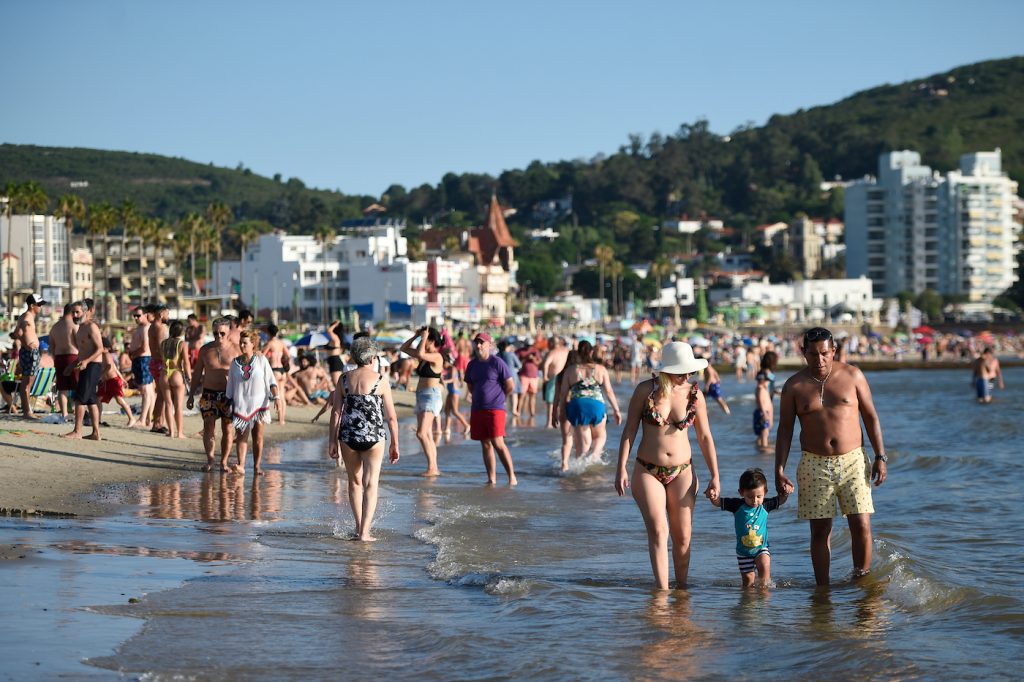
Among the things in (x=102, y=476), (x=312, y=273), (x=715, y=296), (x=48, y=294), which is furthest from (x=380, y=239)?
(x=102, y=476)

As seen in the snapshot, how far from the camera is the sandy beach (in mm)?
10180

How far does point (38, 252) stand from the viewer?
272 feet

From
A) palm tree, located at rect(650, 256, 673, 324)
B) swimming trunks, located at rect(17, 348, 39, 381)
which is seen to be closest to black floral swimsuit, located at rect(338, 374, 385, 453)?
swimming trunks, located at rect(17, 348, 39, 381)

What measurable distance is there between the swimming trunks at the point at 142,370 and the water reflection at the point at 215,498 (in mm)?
3046

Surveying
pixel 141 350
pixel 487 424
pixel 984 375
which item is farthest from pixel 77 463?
pixel 984 375

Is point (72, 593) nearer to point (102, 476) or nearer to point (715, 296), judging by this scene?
point (102, 476)

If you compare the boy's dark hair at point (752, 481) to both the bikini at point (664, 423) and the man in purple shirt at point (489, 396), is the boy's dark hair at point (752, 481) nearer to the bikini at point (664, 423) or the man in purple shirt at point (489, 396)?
the bikini at point (664, 423)

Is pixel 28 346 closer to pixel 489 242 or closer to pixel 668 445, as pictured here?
pixel 668 445

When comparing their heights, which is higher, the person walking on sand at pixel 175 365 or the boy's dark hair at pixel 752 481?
the person walking on sand at pixel 175 365

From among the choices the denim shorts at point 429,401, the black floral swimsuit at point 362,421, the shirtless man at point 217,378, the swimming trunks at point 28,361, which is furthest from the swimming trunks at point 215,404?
the swimming trunks at point 28,361

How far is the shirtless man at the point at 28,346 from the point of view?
15484 millimetres

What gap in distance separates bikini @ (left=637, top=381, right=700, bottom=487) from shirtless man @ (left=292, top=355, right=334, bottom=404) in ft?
58.0

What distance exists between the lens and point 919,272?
145 meters

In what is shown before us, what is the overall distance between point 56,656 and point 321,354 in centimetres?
3724
